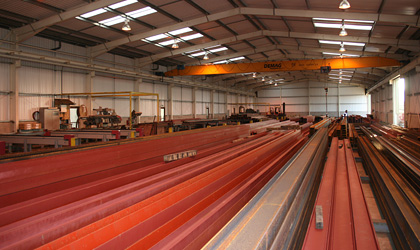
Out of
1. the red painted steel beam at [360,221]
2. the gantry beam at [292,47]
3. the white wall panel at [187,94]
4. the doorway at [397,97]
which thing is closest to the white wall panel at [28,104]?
the gantry beam at [292,47]

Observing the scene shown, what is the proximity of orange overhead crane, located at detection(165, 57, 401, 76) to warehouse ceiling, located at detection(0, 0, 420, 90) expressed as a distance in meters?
0.45

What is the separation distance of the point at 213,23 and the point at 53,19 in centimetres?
611

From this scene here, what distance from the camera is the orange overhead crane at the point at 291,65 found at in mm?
13984

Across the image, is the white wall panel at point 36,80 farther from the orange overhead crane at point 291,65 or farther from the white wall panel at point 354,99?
the white wall panel at point 354,99

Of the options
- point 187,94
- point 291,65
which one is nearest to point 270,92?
point 187,94

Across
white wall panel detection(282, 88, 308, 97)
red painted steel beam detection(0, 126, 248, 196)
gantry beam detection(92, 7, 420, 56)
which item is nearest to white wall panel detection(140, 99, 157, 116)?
gantry beam detection(92, 7, 420, 56)

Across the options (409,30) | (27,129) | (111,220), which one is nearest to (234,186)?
(111,220)

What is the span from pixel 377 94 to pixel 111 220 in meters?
27.3

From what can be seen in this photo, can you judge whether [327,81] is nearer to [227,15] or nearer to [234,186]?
[227,15]

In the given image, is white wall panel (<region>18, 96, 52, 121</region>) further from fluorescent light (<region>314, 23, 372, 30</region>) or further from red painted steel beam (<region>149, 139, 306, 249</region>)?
fluorescent light (<region>314, 23, 372, 30</region>)

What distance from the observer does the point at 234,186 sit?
307 centimetres

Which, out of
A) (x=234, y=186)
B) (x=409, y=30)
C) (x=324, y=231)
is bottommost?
(x=324, y=231)

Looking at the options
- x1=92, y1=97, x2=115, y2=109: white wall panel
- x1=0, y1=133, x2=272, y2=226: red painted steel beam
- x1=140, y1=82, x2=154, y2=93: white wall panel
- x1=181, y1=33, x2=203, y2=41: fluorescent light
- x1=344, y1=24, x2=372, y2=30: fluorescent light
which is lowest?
x1=0, y1=133, x2=272, y2=226: red painted steel beam

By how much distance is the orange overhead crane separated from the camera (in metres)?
14.0
